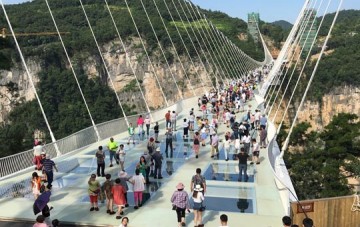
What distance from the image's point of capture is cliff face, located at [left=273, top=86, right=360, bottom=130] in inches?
3327

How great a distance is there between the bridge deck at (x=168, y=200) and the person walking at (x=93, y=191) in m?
0.16

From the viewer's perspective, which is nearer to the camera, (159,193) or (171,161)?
(159,193)

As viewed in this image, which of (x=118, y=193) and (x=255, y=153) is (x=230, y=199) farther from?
(x=255, y=153)

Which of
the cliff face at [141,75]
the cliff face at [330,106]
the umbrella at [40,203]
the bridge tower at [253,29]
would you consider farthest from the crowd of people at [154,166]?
the bridge tower at [253,29]

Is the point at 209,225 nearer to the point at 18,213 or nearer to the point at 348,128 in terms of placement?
the point at 18,213

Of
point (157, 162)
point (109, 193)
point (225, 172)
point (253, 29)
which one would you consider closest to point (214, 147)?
point (225, 172)

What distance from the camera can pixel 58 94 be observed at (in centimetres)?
8975

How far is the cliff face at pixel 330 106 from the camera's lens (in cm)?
8450

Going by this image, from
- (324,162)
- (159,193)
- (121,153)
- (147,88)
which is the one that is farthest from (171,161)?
(147,88)

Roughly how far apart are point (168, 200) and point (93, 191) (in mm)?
1986

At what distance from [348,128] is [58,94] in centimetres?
6592

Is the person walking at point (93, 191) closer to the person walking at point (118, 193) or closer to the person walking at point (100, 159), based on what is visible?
the person walking at point (118, 193)

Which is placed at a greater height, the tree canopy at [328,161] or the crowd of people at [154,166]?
the crowd of people at [154,166]

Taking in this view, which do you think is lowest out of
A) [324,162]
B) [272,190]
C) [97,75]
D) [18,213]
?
[324,162]
